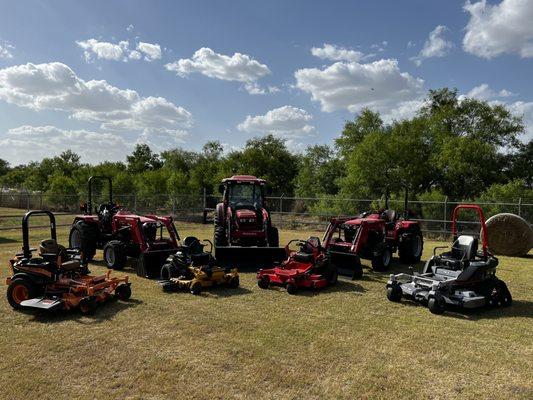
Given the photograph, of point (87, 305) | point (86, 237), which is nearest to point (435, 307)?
point (87, 305)

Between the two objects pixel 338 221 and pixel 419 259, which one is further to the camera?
pixel 419 259

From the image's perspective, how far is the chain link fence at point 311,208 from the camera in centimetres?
1883

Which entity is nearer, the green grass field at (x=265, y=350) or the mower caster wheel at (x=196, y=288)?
the green grass field at (x=265, y=350)

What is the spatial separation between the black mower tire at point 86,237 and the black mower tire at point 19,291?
4.50 meters

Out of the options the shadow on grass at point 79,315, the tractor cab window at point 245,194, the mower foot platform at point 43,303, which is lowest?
the shadow on grass at point 79,315

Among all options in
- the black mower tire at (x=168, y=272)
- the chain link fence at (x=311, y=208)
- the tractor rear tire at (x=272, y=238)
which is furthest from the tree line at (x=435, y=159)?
the black mower tire at (x=168, y=272)

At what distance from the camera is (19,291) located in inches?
273

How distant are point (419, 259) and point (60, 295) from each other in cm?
904

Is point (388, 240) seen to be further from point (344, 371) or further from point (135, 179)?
point (135, 179)

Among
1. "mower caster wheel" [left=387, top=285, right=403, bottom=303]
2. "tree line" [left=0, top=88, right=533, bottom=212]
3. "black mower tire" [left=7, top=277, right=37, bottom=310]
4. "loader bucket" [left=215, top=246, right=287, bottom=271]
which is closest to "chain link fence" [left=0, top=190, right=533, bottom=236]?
"tree line" [left=0, top=88, right=533, bottom=212]

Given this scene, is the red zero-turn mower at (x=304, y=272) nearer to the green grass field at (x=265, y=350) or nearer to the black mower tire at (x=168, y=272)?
the green grass field at (x=265, y=350)

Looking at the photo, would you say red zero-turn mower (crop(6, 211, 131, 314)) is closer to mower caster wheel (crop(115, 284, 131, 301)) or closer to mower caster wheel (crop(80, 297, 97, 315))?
mower caster wheel (crop(80, 297, 97, 315))

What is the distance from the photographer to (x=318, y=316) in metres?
6.86

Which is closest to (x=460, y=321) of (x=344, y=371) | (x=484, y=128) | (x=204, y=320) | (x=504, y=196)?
(x=344, y=371)
